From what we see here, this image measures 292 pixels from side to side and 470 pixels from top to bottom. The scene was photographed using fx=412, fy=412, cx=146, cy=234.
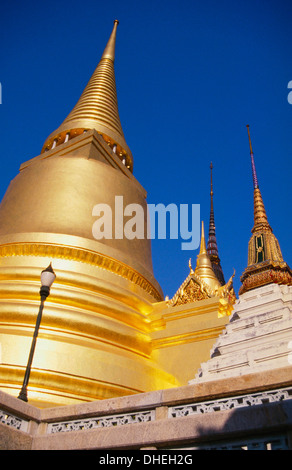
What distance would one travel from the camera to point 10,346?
654 centimetres

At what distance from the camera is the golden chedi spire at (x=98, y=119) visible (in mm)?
13096

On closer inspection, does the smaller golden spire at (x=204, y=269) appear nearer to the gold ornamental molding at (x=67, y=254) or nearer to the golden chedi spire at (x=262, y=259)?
the golden chedi spire at (x=262, y=259)

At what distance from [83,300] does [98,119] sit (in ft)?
25.1

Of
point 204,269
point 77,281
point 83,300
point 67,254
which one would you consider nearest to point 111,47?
point 204,269

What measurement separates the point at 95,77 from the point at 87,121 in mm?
4208

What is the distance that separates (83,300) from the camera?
794 centimetres

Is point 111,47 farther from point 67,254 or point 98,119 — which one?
point 67,254

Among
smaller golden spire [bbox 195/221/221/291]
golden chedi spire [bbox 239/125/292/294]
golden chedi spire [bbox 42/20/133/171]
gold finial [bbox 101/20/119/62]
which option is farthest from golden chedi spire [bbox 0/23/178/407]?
gold finial [bbox 101/20/119/62]

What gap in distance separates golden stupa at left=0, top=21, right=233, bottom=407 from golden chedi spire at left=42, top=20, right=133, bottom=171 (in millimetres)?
1217

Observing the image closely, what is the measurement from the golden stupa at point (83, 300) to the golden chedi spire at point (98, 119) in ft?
3.99

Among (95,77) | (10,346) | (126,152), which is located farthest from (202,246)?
(10,346)
